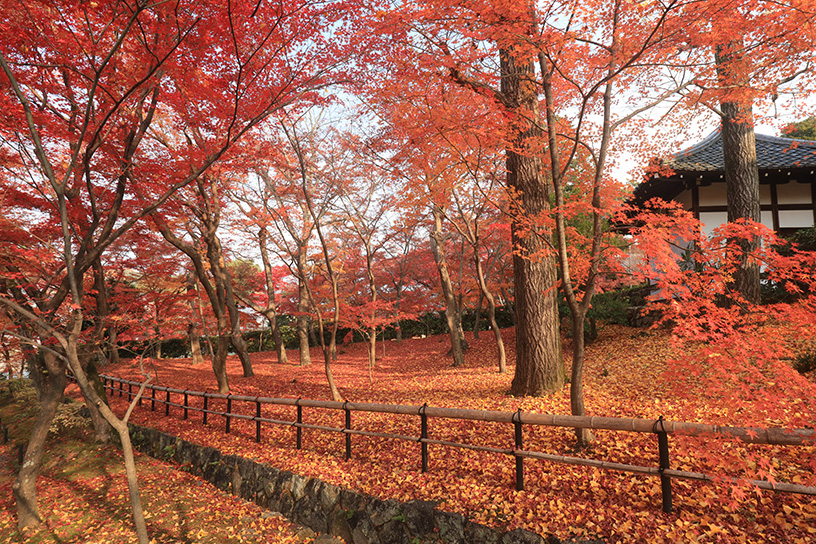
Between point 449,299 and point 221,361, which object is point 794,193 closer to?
point 449,299

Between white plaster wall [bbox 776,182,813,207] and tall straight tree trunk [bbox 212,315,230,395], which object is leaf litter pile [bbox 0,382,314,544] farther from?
white plaster wall [bbox 776,182,813,207]

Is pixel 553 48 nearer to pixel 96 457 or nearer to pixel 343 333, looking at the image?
pixel 96 457

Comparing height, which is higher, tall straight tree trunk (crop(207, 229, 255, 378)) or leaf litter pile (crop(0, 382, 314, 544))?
tall straight tree trunk (crop(207, 229, 255, 378))

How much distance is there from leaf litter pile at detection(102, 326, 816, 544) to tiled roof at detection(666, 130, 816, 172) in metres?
4.90

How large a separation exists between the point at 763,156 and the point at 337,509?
46.9 feet

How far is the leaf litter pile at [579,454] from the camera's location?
11.2ft

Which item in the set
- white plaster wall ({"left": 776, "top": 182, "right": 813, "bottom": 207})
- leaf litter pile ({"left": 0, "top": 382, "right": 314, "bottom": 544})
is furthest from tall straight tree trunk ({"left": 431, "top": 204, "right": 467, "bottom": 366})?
white plaster wall ({"left": 776, "top": 182, "right": 813, "bottom": 207})

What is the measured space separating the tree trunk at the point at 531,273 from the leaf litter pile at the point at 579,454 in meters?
0.42

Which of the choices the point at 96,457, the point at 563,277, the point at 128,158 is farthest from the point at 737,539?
the point at 96,457

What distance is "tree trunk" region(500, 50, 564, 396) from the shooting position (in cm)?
685

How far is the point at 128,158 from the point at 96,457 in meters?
6.51

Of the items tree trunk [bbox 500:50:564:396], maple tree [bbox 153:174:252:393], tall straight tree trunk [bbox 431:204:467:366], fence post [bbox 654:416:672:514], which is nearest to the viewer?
fence post [bbox 654:416:672:514]

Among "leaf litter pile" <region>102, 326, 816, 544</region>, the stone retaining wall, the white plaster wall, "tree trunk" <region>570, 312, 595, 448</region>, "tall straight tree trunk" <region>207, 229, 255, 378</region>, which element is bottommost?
the stone retaining wall

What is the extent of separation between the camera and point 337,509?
5.17 metres
